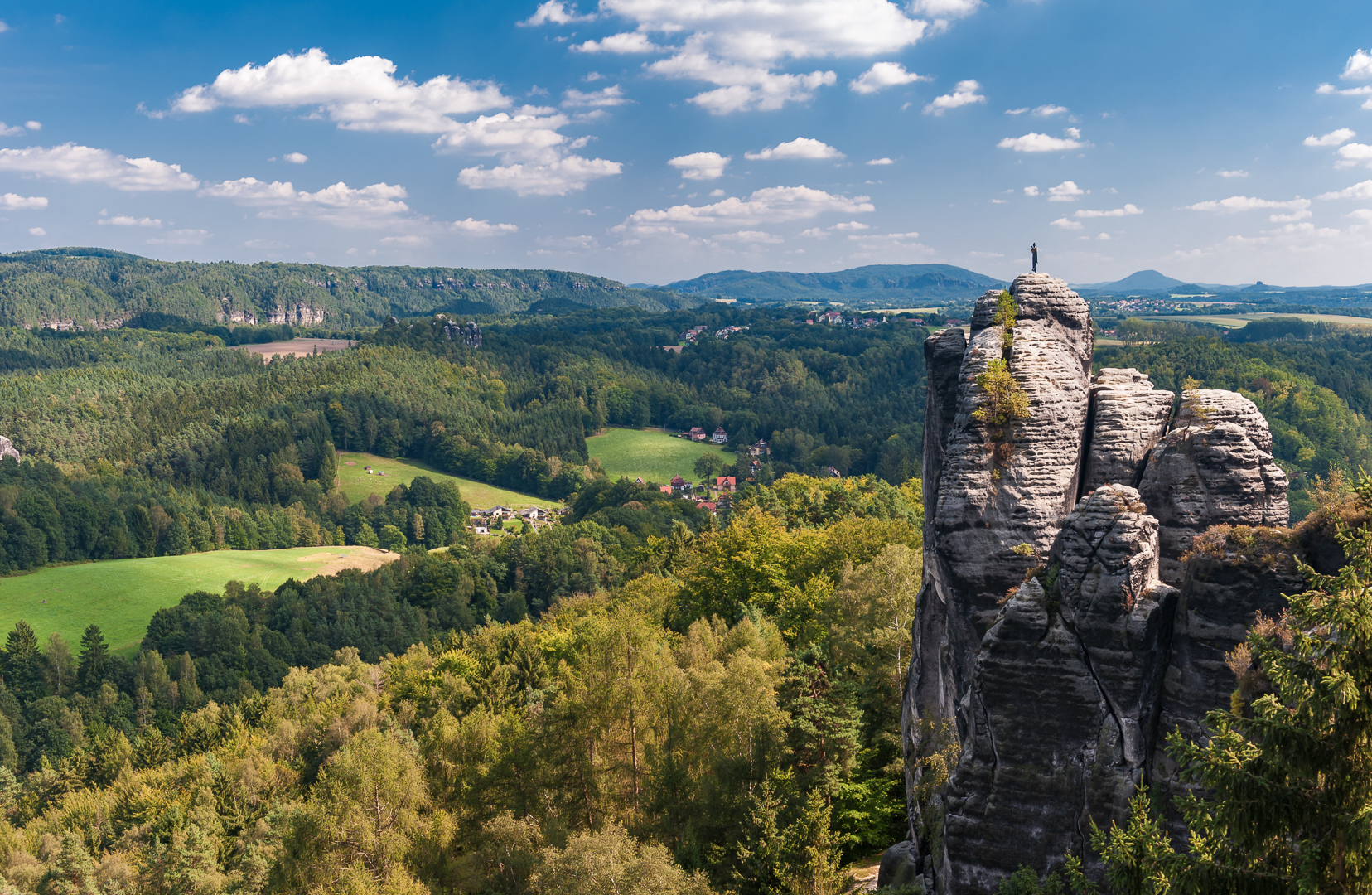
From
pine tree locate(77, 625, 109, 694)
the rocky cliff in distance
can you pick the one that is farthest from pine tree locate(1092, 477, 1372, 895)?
pine tree locate(77, 625, 109, 694)

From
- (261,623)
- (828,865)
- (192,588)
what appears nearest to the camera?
(828,865)

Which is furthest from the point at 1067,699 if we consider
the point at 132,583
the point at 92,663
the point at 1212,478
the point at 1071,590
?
the point at 132,583

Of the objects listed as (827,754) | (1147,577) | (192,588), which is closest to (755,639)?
(827,754)

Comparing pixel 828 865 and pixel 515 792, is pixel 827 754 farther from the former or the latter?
pixel 515 792

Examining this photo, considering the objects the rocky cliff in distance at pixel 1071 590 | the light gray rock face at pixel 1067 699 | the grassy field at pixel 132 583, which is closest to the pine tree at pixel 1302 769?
the rocky cliff in distance at pixel 1071 590

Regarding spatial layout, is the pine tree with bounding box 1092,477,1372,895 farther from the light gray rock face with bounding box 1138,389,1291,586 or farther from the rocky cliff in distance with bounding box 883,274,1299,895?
the light gray rock face with bounding box 1138,389,1291,586

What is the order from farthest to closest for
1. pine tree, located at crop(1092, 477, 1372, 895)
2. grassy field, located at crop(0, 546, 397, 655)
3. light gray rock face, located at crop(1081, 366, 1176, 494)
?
grassy field, located at crop(0, 546, 397, 655) → light gray rock face, located at crop(1081, 366, 1176, 494) → pine tree, located at crop(1092, 477, 1372, 895)
